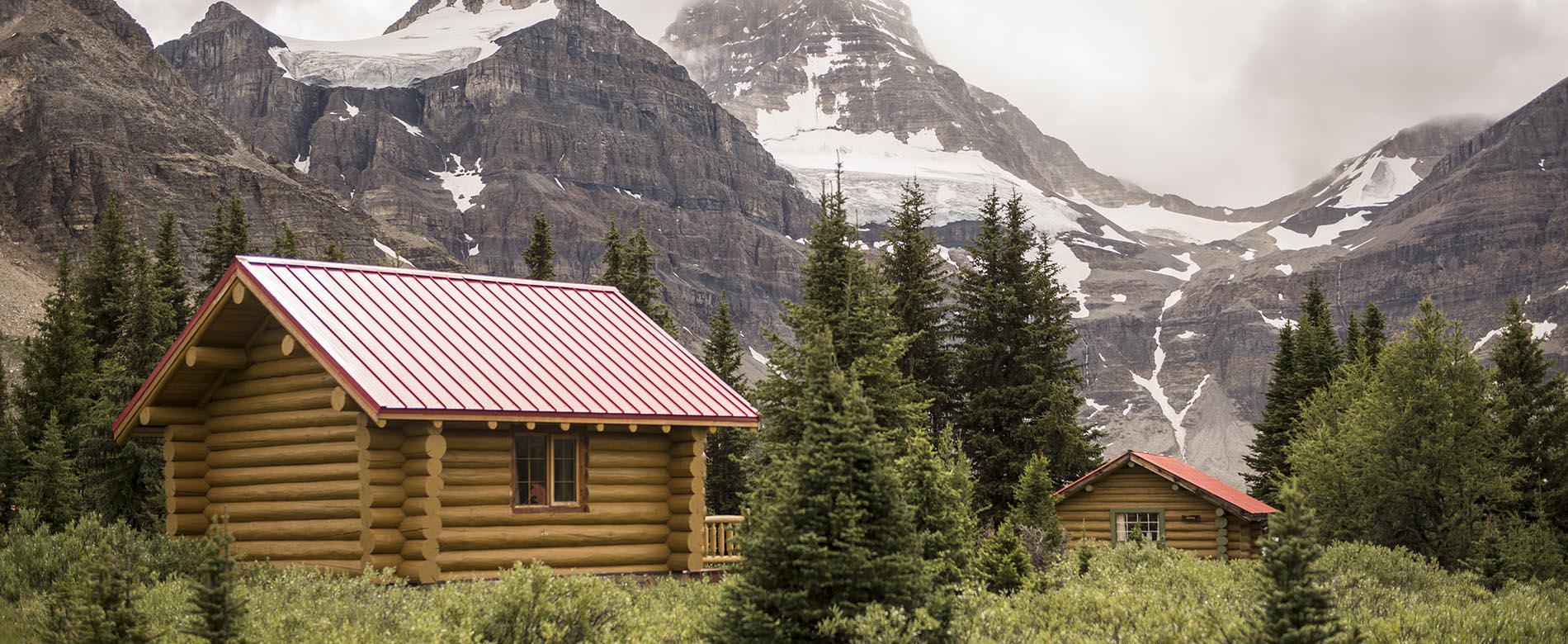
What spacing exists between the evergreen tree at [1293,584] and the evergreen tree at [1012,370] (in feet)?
91.6

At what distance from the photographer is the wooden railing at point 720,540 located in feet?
74.6

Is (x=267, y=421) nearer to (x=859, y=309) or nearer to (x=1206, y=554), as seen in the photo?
(x=859, y=309)

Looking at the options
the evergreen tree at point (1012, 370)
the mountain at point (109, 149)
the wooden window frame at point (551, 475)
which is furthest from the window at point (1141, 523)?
the mountain at point (109, 149)

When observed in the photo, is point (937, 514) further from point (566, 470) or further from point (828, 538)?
point (566, 470)

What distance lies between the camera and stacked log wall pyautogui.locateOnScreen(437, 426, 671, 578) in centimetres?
1925

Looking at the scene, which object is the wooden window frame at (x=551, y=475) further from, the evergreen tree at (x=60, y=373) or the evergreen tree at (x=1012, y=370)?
the evergreen tree at (x=60, y=373)

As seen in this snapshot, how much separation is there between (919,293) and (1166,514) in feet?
32.3

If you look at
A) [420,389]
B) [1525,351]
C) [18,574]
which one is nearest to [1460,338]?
[1525,351]

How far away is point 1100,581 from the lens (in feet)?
61.2

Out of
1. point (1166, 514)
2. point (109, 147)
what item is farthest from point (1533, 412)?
point (109, 147)

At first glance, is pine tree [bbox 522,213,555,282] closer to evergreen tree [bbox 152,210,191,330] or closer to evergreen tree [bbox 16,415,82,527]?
evergreen tree [bbox 152,210,191,330]

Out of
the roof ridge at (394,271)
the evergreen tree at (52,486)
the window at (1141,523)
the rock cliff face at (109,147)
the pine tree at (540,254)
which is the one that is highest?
the rock cliff face at (109,147)

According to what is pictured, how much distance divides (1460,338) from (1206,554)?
420 inches

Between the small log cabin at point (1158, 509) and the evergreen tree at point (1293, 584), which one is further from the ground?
the evergreen tree at point (1293, 584)
